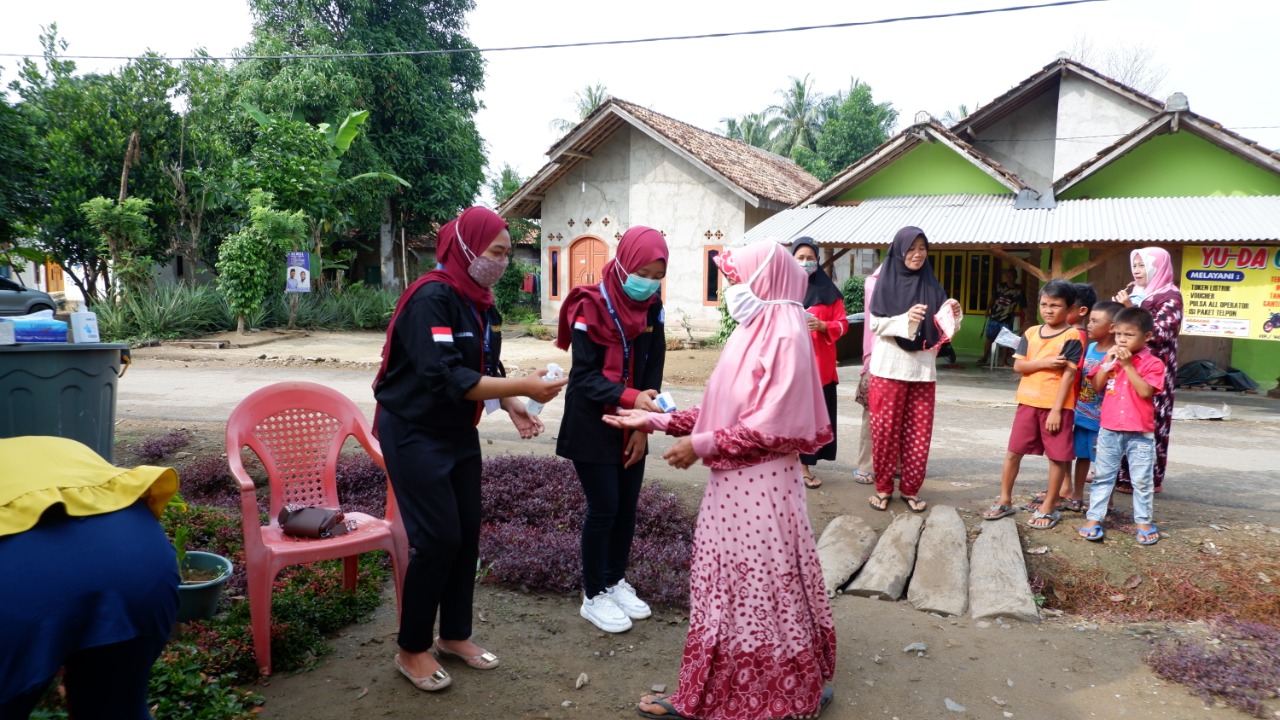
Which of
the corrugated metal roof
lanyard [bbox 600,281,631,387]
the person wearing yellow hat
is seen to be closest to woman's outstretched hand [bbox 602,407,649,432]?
lanyard [bbox 600,281,631,387]

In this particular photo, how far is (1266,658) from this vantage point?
11.8ft

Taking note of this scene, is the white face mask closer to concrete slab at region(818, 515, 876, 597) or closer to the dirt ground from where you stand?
the dirt ground

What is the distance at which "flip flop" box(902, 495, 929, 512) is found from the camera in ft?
18.7

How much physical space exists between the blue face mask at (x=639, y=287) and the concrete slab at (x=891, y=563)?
214 centimetres

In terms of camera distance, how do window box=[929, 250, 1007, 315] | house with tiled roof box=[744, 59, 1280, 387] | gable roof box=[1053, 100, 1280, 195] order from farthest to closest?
window box=[929, 250, 1007, 315], gable roof box=[1053, 100, 1280, 195], house with tiled roof box=[744, 59, 1280, 387]

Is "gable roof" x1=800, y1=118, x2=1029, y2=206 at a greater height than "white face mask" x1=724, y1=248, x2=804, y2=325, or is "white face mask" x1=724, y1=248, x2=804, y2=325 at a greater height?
"gable roof" x1=800, y1=118, x2=1029, y2=206

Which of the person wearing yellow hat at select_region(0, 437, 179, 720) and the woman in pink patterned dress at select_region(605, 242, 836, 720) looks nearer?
the person wearing yellow hat at select_region(0, 437, 179, 720)

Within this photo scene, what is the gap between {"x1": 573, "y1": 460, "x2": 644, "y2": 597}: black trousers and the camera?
12.3ft

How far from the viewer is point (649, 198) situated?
19344 millimetres

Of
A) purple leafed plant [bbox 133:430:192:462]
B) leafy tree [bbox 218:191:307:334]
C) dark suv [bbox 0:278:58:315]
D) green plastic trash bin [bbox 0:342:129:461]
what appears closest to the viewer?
green plastic trash bin [bbox 0:342:129:461]

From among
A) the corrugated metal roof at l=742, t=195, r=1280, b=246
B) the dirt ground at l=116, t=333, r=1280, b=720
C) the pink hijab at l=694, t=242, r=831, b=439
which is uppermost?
the corrugated metal roof at l=742, t=195, r=1280, b=246

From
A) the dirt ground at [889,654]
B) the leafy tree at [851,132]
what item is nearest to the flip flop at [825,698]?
the dirt ground at [889,654]

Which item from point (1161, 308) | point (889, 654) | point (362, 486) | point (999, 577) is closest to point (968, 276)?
point (1161, 308)

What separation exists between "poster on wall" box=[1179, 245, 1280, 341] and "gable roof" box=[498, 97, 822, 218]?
838 centimetres
